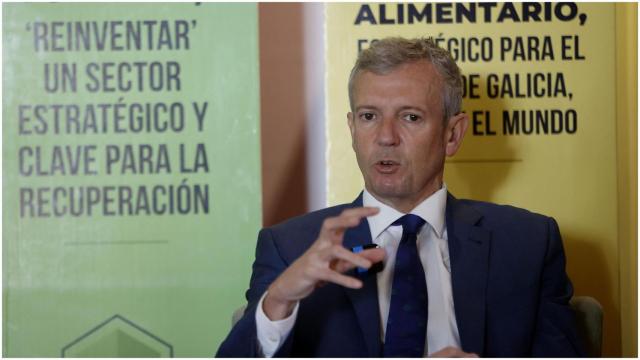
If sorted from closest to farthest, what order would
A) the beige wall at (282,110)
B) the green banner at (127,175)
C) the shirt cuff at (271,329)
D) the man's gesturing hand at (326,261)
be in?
the man's gesturing hand at (326,261)
the shirt cuff at (271,329)
the green banner at (127,175)
the beige wall at (282,110)

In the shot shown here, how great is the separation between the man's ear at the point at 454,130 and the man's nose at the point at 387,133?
0.46 feet

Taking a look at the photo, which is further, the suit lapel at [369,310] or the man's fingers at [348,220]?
the suit lapel at [369,310]

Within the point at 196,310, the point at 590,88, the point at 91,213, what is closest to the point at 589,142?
the point at 590,88

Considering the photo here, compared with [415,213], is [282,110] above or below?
above

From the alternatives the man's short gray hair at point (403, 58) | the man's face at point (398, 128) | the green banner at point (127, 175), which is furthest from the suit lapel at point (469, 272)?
the green banner at point (127, 175)

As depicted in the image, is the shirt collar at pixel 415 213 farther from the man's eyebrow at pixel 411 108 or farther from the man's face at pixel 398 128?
the man's eyebrow at pixel 411 108

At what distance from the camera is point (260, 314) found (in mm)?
1568

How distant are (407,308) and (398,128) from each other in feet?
1.19

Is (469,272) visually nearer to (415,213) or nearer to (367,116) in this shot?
(415,213)

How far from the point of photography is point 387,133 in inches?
70.4

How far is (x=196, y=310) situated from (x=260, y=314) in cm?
65

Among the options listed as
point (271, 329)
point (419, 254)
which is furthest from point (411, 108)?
point (271, 329)

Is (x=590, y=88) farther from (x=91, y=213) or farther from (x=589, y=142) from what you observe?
(x=91, y=213)

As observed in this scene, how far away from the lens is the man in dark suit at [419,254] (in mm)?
1713
